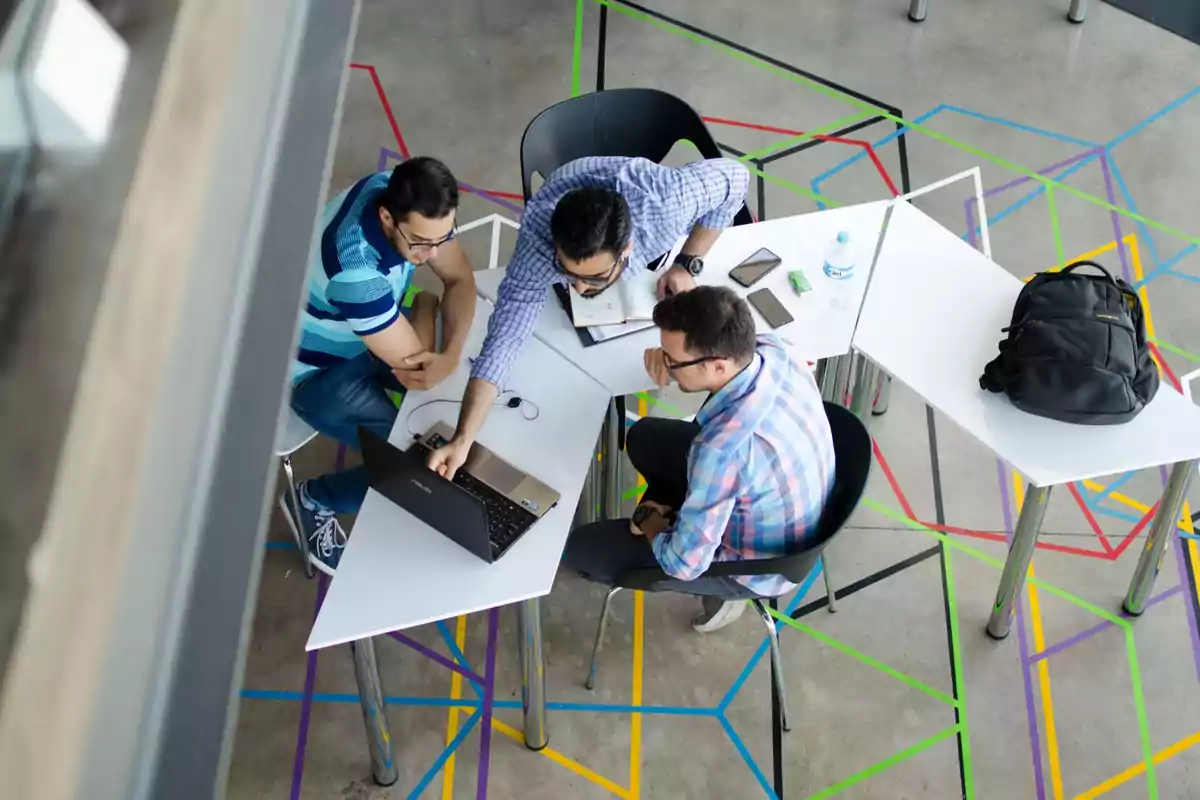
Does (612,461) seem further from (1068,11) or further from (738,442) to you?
(1068,11)

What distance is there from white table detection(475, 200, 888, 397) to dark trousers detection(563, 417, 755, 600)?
23 centimetres

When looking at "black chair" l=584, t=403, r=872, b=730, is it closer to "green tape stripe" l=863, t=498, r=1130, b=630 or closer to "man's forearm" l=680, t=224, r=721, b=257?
"man's forearm" l=680, t=224, r=721, b=257

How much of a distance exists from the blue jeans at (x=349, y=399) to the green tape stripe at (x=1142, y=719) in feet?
7.30

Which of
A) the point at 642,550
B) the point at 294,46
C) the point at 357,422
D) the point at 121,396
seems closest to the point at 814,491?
the point at 642,550

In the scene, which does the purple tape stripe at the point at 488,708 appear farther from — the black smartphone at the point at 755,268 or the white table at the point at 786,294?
the black smartphone at the point at 755,268

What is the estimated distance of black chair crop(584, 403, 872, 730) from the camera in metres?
2.73

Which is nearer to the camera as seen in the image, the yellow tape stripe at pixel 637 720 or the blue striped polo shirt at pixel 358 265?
the blue striped polo shirt at pixel 358 265

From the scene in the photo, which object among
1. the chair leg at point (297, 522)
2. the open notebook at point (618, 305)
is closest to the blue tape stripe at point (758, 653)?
the open notebook at point (618, 305)

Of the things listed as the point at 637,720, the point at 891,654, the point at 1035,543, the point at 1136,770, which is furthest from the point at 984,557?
the point at 637,720

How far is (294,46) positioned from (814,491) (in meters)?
1.85

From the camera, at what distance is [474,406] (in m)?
2.93

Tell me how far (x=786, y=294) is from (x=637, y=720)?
127 centimetres

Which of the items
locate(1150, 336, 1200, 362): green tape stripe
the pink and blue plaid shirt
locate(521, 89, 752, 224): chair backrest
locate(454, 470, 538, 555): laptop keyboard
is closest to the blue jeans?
locate(454, 470, 538, 555): laptop keyboard

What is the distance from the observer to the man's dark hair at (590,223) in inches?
112
